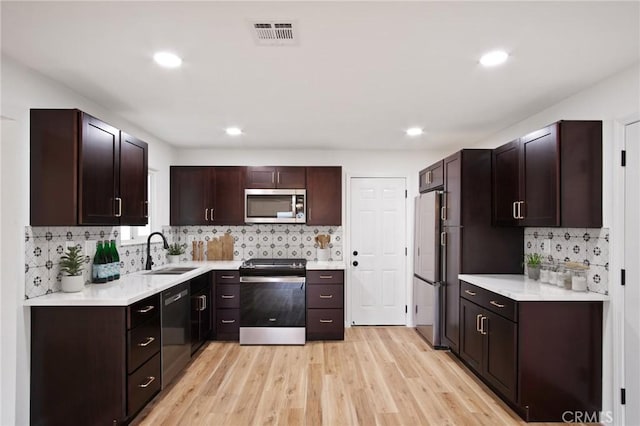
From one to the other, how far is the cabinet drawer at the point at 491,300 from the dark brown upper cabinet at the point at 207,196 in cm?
275

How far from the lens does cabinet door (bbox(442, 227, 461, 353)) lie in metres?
3.45

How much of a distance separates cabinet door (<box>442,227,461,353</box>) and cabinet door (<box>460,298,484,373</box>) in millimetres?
101

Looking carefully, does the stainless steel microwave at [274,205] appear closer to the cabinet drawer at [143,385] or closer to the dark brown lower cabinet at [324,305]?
the dark brown lower cabinet at [324,305]

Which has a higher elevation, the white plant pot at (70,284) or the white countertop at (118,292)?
the white plant pot at (70,284)

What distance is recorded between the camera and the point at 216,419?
2.52 metres

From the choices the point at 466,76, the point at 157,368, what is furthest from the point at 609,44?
the point at 157,368

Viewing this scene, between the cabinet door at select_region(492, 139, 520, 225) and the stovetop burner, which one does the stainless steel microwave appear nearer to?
the stovetop burner

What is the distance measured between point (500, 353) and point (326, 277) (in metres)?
2.00

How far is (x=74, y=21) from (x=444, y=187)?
3.34m

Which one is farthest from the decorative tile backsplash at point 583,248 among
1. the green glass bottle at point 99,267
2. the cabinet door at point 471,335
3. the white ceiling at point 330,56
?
the green glass bottle at point 99,267

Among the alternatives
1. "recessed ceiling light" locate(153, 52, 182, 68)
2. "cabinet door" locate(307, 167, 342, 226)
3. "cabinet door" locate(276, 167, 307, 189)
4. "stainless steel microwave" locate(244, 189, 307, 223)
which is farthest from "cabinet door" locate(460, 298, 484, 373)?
"recessed ceiling light" locate(153, 52, 182, 68)

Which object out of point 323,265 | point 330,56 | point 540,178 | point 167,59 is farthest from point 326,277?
point 167,59

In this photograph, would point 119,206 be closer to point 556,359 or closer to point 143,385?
point 143,385

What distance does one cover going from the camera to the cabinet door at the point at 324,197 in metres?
4.52
